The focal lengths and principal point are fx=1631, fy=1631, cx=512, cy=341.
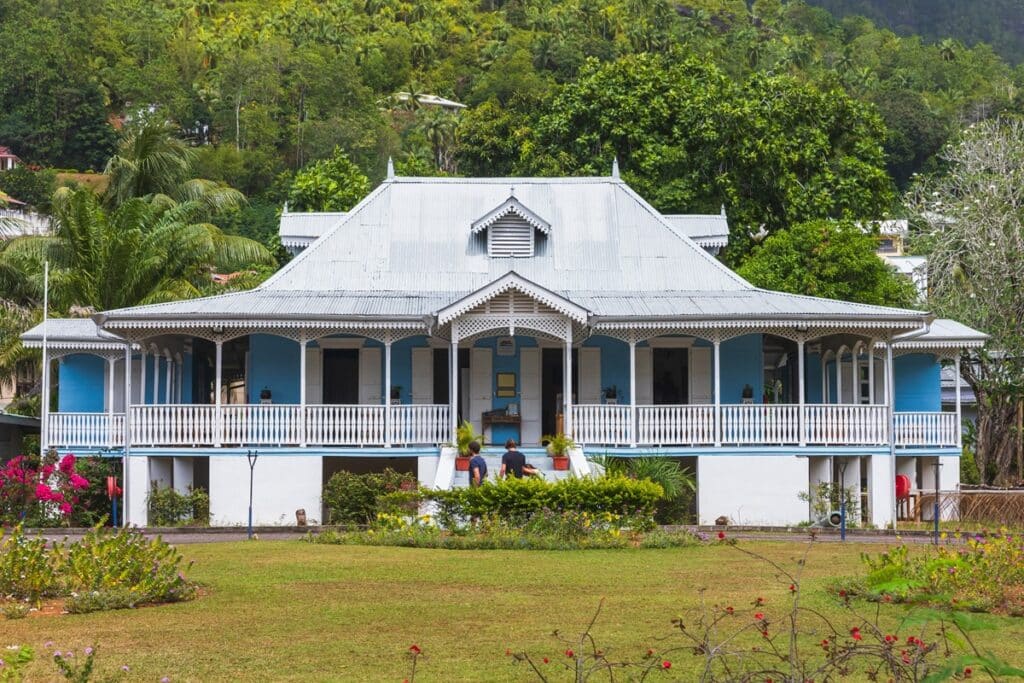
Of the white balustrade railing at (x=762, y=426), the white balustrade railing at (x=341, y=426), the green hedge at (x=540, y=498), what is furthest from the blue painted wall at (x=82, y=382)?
the white balustrade railing at (x=762, y=426)

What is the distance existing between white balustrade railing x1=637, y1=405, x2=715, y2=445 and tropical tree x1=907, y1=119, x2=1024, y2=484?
12454 mm

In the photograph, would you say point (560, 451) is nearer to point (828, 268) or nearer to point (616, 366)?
point (616, 366)

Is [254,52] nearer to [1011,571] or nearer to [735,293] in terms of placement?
[735,293]

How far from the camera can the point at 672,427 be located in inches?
1225

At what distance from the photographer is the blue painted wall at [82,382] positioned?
33781mm

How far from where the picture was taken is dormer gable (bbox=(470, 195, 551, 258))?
34.9m

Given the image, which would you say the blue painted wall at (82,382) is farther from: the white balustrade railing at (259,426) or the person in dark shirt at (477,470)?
the person in dark shirt at (477,470)

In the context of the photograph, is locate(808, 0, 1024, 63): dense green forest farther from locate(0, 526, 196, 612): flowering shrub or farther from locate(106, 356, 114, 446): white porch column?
locate(0, 526, 196, 612): flowering shrub

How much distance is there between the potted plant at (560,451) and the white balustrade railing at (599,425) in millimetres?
601

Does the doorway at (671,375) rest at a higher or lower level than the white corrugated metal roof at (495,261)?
lower

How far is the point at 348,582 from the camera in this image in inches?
718

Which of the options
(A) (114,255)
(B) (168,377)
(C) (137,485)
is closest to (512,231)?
(B) (168,377)

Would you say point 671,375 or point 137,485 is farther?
point 671,375

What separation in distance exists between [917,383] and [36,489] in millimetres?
18577
